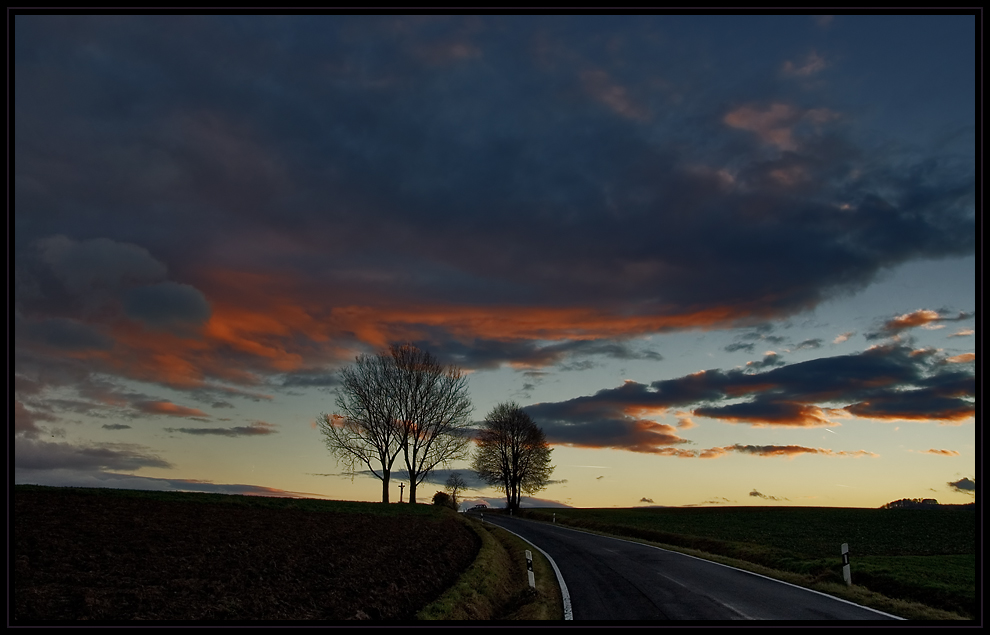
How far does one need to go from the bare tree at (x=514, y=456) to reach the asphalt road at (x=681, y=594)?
191 feet

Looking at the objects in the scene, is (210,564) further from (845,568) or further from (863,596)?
(845,568)

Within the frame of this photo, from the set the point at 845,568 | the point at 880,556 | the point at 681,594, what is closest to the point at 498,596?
the point at 681,594

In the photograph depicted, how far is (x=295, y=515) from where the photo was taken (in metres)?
36.0

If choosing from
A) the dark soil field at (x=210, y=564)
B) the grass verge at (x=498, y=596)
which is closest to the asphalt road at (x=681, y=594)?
the grass verge at (x=498, y=596)

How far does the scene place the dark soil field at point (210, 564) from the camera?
481 inches

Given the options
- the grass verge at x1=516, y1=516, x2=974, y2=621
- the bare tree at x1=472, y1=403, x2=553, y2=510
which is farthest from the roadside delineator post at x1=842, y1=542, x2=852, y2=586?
the bare tree at x1=472, y1=403, x2=553, y2=510

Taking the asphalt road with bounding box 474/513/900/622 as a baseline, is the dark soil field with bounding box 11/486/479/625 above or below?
above

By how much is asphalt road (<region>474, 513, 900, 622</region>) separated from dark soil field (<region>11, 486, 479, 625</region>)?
3967 mm

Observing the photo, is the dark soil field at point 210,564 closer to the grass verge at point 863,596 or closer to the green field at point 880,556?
Answer: the grass verge at point 863,596

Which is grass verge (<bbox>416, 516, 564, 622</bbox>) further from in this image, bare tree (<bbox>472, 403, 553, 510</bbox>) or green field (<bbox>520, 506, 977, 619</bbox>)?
bare tree (<bbox>472, 403, 553, 510</bbox>)

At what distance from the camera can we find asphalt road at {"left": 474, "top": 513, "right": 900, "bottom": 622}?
12.6m

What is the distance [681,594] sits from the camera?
1476 cm

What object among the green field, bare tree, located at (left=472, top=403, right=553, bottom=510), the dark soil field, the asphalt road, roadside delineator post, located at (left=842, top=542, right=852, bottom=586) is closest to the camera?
the dark soil field
